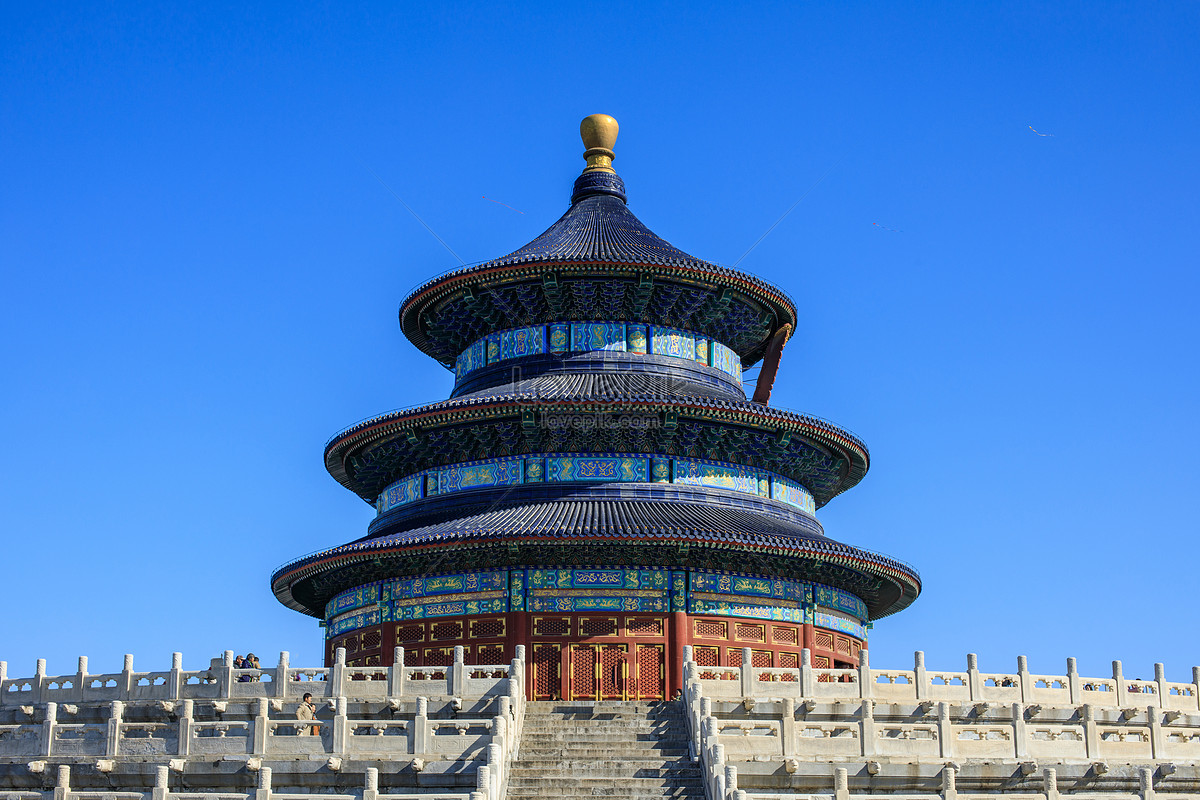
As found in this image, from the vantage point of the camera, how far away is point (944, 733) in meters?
24.6

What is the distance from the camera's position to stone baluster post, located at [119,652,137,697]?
28719 millimetres

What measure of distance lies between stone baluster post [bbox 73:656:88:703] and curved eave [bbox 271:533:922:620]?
27.1 feet

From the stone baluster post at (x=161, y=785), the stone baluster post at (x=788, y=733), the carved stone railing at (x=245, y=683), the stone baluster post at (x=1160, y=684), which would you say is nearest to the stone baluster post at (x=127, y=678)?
the carved stone railing at (x=245, y=683)

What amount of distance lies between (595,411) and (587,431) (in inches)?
40.1

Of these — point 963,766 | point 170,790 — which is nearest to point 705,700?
point 963,766

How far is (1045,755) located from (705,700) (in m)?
5.99

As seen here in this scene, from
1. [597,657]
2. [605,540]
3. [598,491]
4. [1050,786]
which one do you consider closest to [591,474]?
[598,491]

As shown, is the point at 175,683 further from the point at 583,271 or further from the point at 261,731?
the point at 583,271

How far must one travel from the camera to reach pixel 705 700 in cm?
2534

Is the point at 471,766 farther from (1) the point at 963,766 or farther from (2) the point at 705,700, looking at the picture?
(1) the point at 963,766

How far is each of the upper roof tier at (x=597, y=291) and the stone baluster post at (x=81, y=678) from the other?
16.3 metres

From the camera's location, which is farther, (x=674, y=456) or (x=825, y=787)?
(x=674, y=456)

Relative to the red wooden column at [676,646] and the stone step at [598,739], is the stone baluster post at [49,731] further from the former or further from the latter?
the red wooden column at [676,646]

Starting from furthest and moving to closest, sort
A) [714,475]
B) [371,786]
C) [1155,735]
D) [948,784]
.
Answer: [714,475] → [1155,735] → [948,784] → [371,786]
